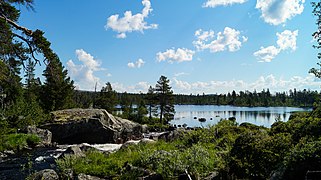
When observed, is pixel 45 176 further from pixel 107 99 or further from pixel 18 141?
pixel 107 99

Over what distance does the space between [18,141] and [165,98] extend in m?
36.4

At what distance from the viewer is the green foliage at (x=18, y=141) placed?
2071cm

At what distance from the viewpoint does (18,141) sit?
2253 centimetres

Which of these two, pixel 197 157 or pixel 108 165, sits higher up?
pixel 197 157

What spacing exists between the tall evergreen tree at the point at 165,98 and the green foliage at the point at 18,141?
33920mm

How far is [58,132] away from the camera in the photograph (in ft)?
95.3

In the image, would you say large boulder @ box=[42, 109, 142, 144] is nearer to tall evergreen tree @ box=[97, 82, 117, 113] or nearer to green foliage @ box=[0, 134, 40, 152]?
green foliage @ box=[0, 134, 40, 152]

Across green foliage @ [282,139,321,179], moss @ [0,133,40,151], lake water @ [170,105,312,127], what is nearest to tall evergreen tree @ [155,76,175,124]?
lake water @ [170,105,312,127]

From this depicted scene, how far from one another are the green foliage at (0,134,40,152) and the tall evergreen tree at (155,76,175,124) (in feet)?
111

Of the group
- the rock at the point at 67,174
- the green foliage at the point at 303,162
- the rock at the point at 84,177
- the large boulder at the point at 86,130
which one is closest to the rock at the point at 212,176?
the green foliage at the point at 303,162

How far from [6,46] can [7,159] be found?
10965 millimetres

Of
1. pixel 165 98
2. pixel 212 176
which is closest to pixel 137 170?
pixel 212 176

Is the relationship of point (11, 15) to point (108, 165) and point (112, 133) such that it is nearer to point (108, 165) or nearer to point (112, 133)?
point (108, 165)

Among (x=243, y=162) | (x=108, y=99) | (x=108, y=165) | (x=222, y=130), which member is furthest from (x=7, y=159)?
(x=108, y=99)
